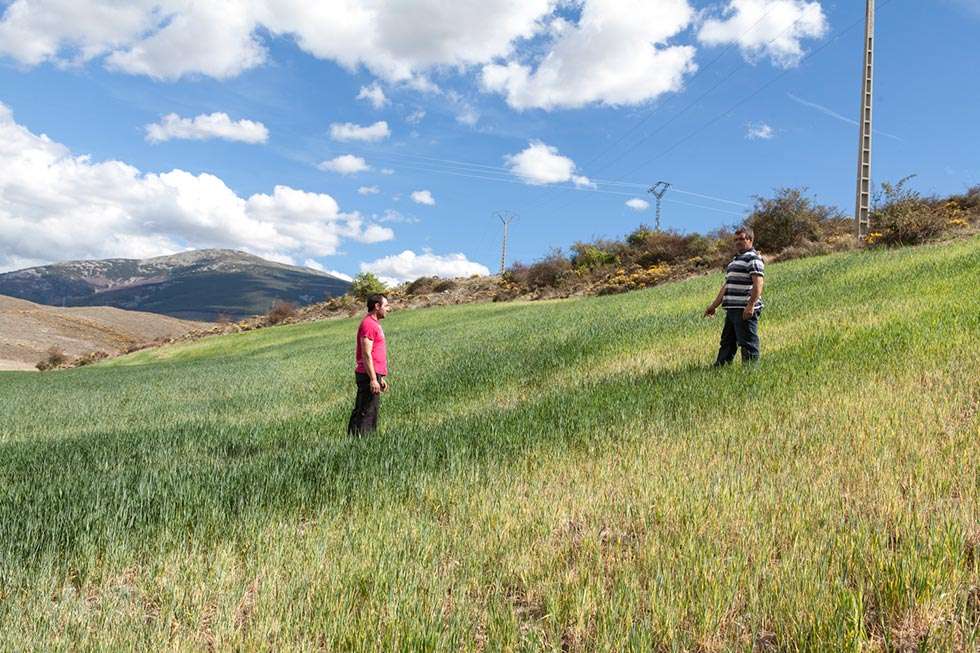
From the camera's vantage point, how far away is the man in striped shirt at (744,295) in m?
7.64

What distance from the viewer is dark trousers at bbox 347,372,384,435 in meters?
7.32

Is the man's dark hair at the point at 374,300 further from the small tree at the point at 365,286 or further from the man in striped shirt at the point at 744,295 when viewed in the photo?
the small tree at the point at 365,286

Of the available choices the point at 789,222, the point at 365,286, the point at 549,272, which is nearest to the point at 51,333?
the point at 365,286

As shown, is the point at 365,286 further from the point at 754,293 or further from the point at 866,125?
the point at 754,293

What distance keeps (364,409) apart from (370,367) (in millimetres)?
660

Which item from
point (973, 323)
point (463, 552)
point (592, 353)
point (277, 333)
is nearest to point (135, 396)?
point (592, 353)

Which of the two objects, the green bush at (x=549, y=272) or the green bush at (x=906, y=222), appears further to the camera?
the green bush at (x=549, y=272)

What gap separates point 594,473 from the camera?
14.8 feet

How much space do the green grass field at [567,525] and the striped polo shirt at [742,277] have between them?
3.19 feet

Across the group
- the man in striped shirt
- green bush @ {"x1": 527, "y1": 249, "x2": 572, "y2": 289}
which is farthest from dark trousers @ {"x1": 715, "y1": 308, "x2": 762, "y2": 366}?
green bush @ {"x1": 527, "y1": 249, "x2": 572, "y2": 289}

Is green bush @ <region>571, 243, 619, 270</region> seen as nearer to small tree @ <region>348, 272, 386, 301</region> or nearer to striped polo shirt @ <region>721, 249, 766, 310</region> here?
small tree @ <region>348, 272, 386, 301</region>

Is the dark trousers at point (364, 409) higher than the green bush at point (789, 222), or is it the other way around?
the green bush at point (789, 222)

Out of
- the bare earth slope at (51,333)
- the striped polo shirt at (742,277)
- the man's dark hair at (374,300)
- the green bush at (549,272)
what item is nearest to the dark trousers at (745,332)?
the striped polo shirt at (742,277)

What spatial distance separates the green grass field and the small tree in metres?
54.8
